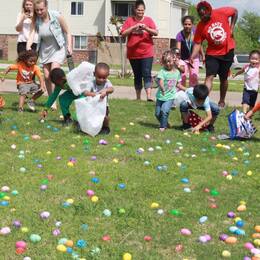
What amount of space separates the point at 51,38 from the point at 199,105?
9.95ft

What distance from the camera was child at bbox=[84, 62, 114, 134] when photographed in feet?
24.6

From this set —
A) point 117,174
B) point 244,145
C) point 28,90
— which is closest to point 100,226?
point 117,174

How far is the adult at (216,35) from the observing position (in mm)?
9914

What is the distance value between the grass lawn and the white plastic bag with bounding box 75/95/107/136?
15cm

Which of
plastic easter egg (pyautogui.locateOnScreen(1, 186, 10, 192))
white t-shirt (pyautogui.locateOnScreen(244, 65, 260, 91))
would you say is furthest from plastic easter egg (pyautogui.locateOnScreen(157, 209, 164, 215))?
white t-shirt (pyautogui.locateOnScreen(244, 65, 260, 91))

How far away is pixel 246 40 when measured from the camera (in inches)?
3125

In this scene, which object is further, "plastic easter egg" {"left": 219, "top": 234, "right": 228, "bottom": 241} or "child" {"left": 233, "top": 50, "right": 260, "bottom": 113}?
"child" {"left": 233, "top": 50, "right": 260, "bottom": 113}

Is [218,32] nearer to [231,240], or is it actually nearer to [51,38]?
[51,38]

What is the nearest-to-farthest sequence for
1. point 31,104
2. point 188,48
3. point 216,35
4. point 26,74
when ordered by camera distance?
point 31,104
point 26,74
point 216,35
point 188,48

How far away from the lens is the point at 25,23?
1049cm

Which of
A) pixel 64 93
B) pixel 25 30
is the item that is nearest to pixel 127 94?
pixel 25 30

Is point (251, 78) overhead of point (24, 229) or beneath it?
overhead

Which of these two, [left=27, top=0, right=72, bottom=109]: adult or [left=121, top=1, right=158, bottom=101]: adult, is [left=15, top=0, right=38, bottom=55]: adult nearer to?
[left=27, top=0, right=72, bottom=109]: adult

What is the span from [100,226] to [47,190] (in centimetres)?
95
